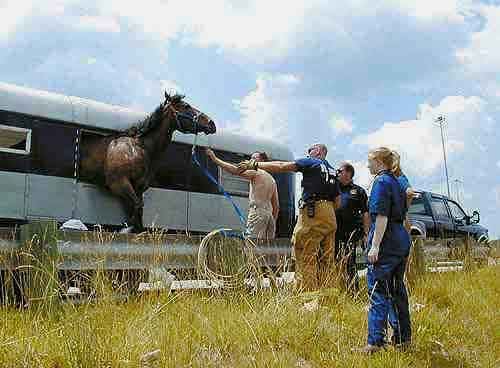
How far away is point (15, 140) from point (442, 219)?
1115cm

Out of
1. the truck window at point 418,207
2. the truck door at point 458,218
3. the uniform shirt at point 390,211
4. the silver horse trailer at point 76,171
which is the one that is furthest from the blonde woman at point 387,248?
the truck door at point 458,218

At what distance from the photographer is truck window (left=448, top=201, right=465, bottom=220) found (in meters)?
16.3

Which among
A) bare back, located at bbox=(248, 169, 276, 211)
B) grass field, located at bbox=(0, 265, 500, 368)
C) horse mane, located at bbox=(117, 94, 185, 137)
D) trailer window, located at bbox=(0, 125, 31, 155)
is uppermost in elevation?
horse mane, located at bbox=(117, 94, 185, 137)

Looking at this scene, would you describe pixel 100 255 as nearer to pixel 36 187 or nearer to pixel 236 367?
pixel 236 367

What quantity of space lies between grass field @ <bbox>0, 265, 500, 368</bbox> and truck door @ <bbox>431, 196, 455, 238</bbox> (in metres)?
9.71

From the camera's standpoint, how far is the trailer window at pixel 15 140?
7.98 m

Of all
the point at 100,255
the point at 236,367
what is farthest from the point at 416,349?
the point at 100,255

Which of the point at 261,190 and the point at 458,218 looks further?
the point at 458,218

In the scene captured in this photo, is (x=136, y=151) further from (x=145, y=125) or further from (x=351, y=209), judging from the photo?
(x=351, y=209)

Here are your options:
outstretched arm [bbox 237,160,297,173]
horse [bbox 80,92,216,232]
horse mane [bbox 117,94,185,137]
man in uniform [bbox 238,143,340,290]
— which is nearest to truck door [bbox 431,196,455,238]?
horse [bbox 80,92,216,232]

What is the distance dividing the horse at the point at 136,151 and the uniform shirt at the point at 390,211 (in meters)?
4.71

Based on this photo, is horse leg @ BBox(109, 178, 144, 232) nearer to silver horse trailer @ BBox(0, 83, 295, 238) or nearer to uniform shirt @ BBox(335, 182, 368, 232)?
silver horse trailer @ BBox(0, 83, 295, 238)

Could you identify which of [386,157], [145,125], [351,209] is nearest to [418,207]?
[145,125]

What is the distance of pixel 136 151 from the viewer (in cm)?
925
